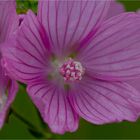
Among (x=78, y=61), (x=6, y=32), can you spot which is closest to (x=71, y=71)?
(x=78, y=61)

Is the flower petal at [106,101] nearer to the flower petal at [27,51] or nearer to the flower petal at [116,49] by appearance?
the flower petal at [116,49]

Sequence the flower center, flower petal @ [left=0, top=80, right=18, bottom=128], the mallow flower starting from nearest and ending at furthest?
1. flower petal @ [left=0, top=80, right=18, bottom=128]
2. the mallow flower
3. the flower center

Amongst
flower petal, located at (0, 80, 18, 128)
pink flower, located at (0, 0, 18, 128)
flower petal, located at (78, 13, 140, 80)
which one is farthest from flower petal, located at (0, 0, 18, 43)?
flower petal, located at (78, 13, 140, 80)

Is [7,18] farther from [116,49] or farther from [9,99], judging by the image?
[116,49]

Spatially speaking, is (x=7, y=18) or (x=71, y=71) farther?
(x=71, y=71)

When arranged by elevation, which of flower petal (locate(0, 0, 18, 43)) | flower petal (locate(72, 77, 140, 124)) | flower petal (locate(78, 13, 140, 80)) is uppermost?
flower petal (locate(0, 0, 18, 43))

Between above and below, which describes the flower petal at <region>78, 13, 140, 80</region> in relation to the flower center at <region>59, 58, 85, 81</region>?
above

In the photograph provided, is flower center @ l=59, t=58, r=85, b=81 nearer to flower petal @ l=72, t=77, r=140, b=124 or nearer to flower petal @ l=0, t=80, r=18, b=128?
flower petal @ l=72, t=77, r=140, b=124
